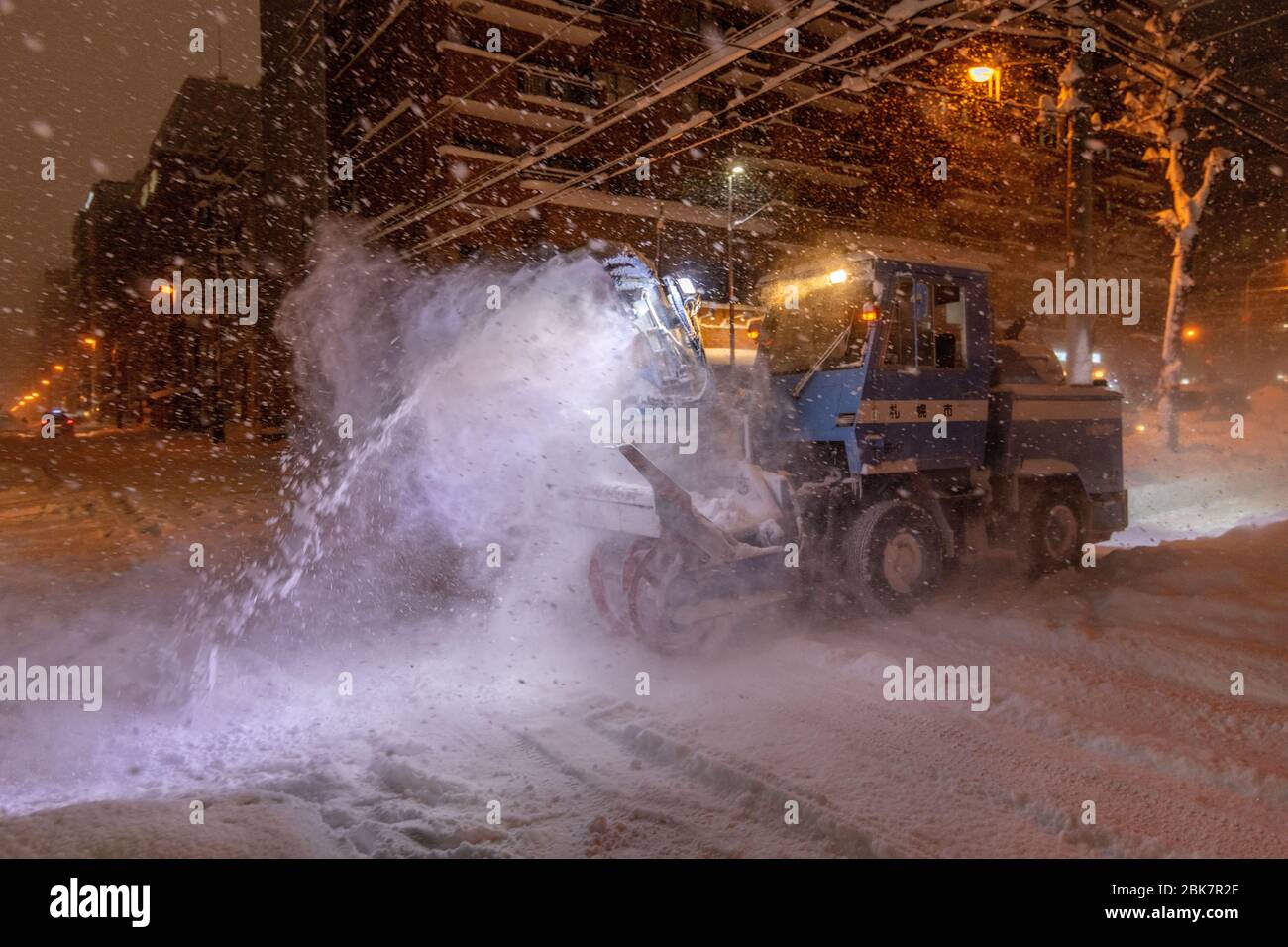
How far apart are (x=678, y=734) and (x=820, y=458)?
3261 millimetres

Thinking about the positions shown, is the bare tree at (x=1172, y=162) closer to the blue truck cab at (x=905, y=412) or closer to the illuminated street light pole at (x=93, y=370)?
the blue truck cab at (x=905, y=412)

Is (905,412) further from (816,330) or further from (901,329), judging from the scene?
(816,330)

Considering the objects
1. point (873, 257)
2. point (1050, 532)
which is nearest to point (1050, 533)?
point (1050, 532)

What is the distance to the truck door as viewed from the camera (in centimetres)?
716

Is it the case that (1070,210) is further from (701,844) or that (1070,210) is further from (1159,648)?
(701,844)

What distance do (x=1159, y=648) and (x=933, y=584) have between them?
74.2 inches

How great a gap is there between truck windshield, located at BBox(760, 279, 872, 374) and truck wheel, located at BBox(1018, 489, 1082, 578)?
297 centimetres

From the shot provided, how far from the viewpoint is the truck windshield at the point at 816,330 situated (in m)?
7.18

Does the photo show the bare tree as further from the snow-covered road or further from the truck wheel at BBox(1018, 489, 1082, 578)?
the snow-covered road

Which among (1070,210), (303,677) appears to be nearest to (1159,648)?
(303,677)

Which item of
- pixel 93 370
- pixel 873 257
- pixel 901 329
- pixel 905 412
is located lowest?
pixel 905 412

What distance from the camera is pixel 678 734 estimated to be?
16.2 ft

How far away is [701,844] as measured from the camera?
369 cm

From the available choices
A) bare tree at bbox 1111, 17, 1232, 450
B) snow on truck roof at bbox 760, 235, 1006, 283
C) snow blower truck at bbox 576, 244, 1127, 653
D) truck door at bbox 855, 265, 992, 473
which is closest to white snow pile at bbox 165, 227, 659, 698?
snow blower truck at bbox 576, 244, 1127, 653
